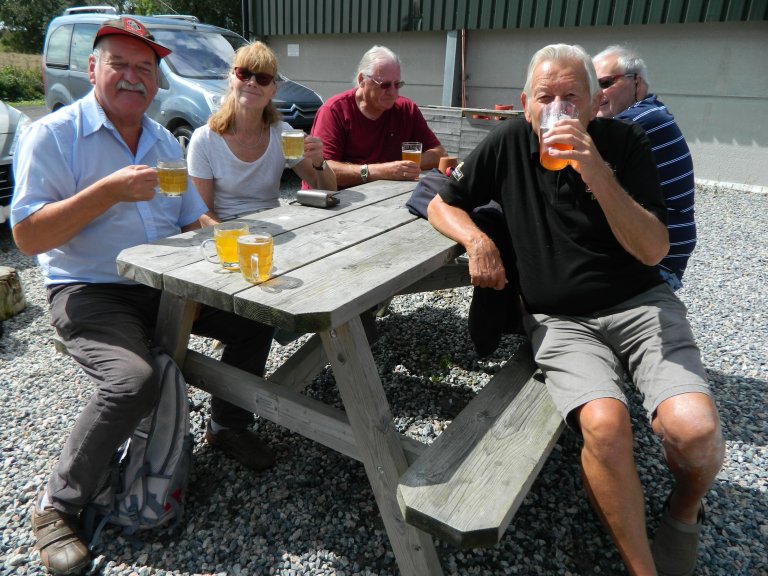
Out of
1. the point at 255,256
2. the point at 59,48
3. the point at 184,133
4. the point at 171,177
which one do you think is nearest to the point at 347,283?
the point at 255,256

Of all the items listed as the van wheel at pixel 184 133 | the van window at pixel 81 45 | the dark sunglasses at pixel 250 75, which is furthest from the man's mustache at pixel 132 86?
the van window at pixel 81 45

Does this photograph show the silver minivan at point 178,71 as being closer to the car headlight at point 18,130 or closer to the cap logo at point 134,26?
the car headlight at point 18,130

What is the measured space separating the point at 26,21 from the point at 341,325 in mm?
42687

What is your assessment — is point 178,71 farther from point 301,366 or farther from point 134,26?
point 301,366

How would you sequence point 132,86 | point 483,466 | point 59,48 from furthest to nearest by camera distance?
1. point 59,48
2. point 132,86
3. point 483,466

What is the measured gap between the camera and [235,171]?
9.41 ft

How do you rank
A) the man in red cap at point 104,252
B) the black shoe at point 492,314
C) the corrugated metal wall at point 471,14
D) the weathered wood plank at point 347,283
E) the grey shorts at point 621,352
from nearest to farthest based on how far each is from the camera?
the weathered wood plank at point 347,283
the grey shorts at point 621,352
the man in red cap at point 104,252
the black shoe at point 492,314
the corrugated metal wall at point 471,14

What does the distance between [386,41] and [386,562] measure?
33.9 feet

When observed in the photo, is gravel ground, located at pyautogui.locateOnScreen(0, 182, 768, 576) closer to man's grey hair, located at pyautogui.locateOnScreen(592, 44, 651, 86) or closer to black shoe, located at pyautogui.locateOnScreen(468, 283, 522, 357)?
black shoe, located at pyautogui.locateOnScreen(468, 283, 522, 357)

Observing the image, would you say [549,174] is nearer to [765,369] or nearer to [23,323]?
[765,369]

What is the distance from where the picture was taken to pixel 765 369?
323 centimetres

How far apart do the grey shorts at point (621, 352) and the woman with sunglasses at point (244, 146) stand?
5.33 feet

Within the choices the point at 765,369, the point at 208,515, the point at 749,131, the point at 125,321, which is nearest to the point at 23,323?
the point at 125,321

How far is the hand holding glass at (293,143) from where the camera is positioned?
276 cm
